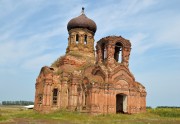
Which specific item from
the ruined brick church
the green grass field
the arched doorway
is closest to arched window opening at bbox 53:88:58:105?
the ruined brick church

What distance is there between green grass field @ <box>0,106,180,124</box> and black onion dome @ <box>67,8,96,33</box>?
12.4 metres

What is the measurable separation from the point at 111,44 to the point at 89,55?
621 cm

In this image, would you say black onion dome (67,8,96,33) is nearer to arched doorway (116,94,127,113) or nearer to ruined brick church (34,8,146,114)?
ruined brick church (34,8,146,114)

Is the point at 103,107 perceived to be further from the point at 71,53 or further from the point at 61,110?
the point at 71,53

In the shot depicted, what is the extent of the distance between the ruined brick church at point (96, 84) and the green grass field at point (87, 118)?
1.27m

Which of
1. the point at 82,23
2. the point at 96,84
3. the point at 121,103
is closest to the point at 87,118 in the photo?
the point at 96,84

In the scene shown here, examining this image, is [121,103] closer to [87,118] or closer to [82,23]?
[87,118]

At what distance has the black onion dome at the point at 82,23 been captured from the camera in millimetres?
31953

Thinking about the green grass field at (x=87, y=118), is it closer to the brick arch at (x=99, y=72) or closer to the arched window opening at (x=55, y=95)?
the arched window opening at (x=55, y=95)

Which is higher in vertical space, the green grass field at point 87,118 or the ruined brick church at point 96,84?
the ruined brick church at point 96,84

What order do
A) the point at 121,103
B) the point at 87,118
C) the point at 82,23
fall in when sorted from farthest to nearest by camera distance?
the point at 82,23 → the point at 121,103 → the point at 87,118

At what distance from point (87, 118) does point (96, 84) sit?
13.1 ft

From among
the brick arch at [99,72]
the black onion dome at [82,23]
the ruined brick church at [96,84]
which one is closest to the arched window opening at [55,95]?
the ruined brick church at [96,84]

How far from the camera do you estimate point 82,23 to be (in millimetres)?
31938
